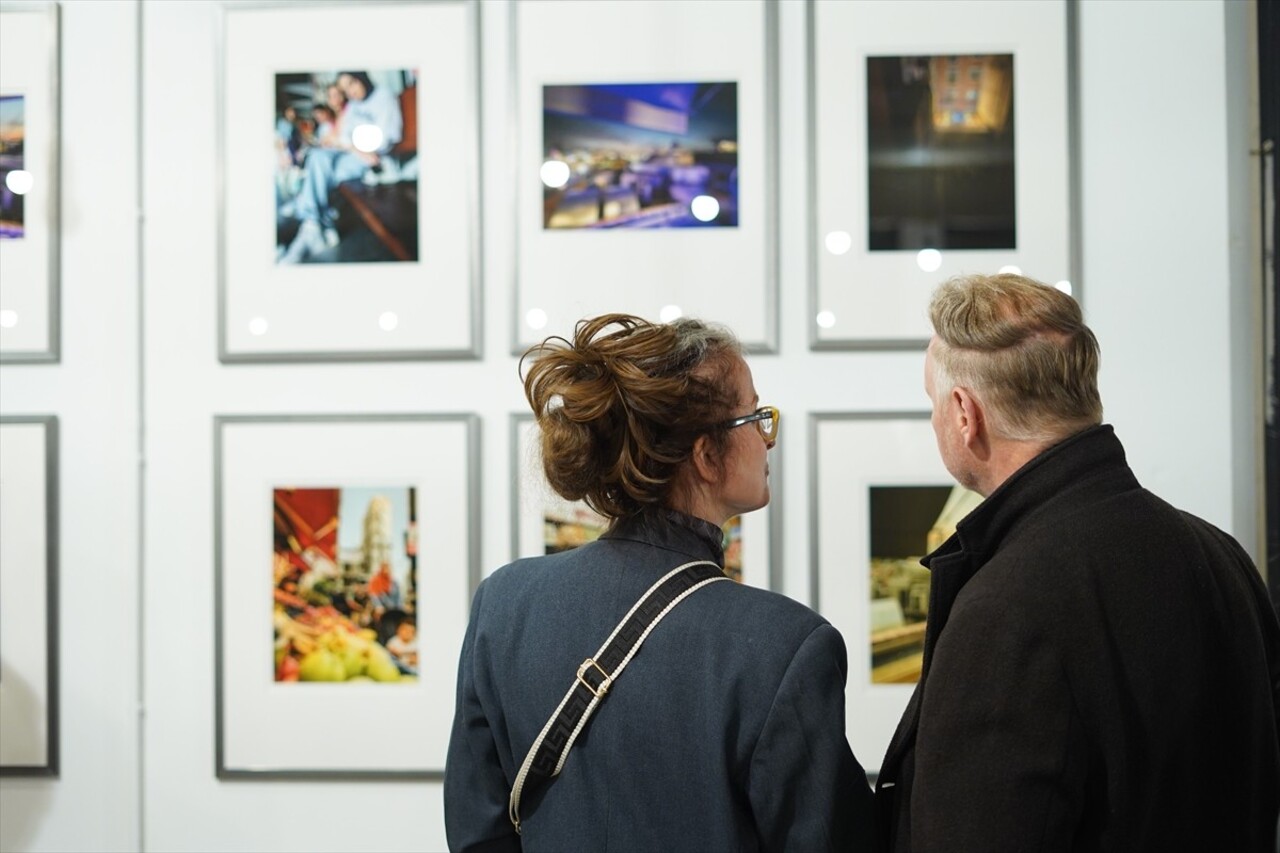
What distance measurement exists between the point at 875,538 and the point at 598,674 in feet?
3.42

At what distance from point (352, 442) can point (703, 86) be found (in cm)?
96

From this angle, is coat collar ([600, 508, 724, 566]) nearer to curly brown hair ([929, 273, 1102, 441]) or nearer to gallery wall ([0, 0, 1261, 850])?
curly brown hair ([929, 273, 1102, 441])

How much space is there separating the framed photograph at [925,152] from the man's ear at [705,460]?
0.88 meters

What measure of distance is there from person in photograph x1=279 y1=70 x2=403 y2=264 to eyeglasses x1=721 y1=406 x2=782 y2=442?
45.5 inches

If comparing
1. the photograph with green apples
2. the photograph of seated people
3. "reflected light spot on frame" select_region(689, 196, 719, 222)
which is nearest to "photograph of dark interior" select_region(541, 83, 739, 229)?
"reflected light spot on frame" select_region(689, 196, 719, 222)

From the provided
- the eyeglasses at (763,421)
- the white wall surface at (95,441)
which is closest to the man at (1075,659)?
the eyeglasses at (763,421)

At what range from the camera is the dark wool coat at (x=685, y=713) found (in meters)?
1.16

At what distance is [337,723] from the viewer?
7.11ft

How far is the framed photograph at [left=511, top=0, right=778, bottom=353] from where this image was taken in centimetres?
213

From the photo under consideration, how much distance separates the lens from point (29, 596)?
2.21 meters

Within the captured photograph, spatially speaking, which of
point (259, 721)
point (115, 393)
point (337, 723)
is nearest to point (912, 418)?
point (337, 723)

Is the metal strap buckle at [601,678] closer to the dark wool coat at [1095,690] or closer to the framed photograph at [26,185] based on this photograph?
the dark wool coat at [1095,690]

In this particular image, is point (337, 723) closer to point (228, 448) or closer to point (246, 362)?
point (228, 448)

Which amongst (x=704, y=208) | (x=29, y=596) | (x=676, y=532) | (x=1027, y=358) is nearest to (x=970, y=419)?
(x=1027, y=358)
